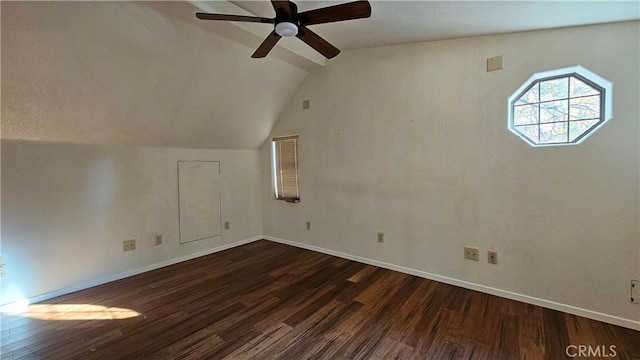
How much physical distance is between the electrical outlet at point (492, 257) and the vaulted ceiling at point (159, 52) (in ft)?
6.48

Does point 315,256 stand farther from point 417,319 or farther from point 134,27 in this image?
point 134,27

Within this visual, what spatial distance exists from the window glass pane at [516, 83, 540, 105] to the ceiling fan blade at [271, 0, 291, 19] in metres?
2.13

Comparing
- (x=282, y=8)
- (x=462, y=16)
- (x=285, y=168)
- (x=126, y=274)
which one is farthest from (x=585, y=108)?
(x=126, y=274)

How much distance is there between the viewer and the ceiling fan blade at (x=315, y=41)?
1993 millimetres

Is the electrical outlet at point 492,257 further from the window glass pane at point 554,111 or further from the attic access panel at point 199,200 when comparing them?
the attic access panel at point 199,200

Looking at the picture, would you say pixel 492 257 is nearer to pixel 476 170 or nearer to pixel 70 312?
pixel 476 170

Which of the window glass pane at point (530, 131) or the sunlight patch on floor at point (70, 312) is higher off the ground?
the window glass pane at point (530, 131)

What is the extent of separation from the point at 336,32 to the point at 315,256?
2.70 m

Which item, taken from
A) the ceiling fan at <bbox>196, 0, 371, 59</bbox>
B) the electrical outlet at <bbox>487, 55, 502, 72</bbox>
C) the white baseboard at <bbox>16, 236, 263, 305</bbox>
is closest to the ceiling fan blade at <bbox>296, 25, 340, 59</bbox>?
the ceiling fan at <bbox>196, 0, 371, 59</bbox>

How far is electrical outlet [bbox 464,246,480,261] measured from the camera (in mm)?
2701

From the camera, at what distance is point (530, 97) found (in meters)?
2.43

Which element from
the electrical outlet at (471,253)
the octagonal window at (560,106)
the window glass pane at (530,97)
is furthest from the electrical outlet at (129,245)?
the window glass pane at (530,97)

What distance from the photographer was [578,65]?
2.17 meters

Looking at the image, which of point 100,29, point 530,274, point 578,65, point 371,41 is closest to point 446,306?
point 530,274
